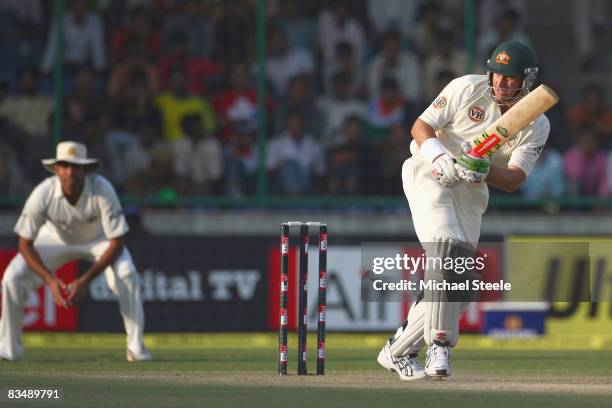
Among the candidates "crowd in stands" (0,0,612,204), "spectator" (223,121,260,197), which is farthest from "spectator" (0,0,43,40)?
"spectator" (223,121,260,197)

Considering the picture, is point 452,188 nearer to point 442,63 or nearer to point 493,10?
point 442,63

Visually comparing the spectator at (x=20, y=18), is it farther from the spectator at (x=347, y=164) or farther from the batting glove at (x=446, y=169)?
the batting glove at (x=446, y=169)

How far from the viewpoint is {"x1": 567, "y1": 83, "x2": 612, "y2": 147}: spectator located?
44.1 feet

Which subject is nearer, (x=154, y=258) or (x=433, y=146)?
(x=433, y=146)

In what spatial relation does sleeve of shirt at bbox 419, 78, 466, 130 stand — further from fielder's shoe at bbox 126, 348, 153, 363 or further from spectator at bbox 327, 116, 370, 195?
spectator at bbox 327, 116, 370, 195

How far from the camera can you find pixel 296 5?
14031mm

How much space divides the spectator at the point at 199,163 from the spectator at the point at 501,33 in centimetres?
273

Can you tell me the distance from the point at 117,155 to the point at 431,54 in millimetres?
3172

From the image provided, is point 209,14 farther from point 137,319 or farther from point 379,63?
point 137,319

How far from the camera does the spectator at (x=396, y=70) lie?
1355 cm

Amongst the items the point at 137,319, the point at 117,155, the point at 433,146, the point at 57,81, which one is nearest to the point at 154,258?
the point at 117,155

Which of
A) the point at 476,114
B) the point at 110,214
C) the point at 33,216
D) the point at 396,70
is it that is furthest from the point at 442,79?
the point at 476,114

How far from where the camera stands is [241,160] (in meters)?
13.1

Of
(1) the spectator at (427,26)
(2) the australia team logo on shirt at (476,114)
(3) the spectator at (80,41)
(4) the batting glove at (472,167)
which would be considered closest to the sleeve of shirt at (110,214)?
(2) the australia team logo on shirt at (476,114)
